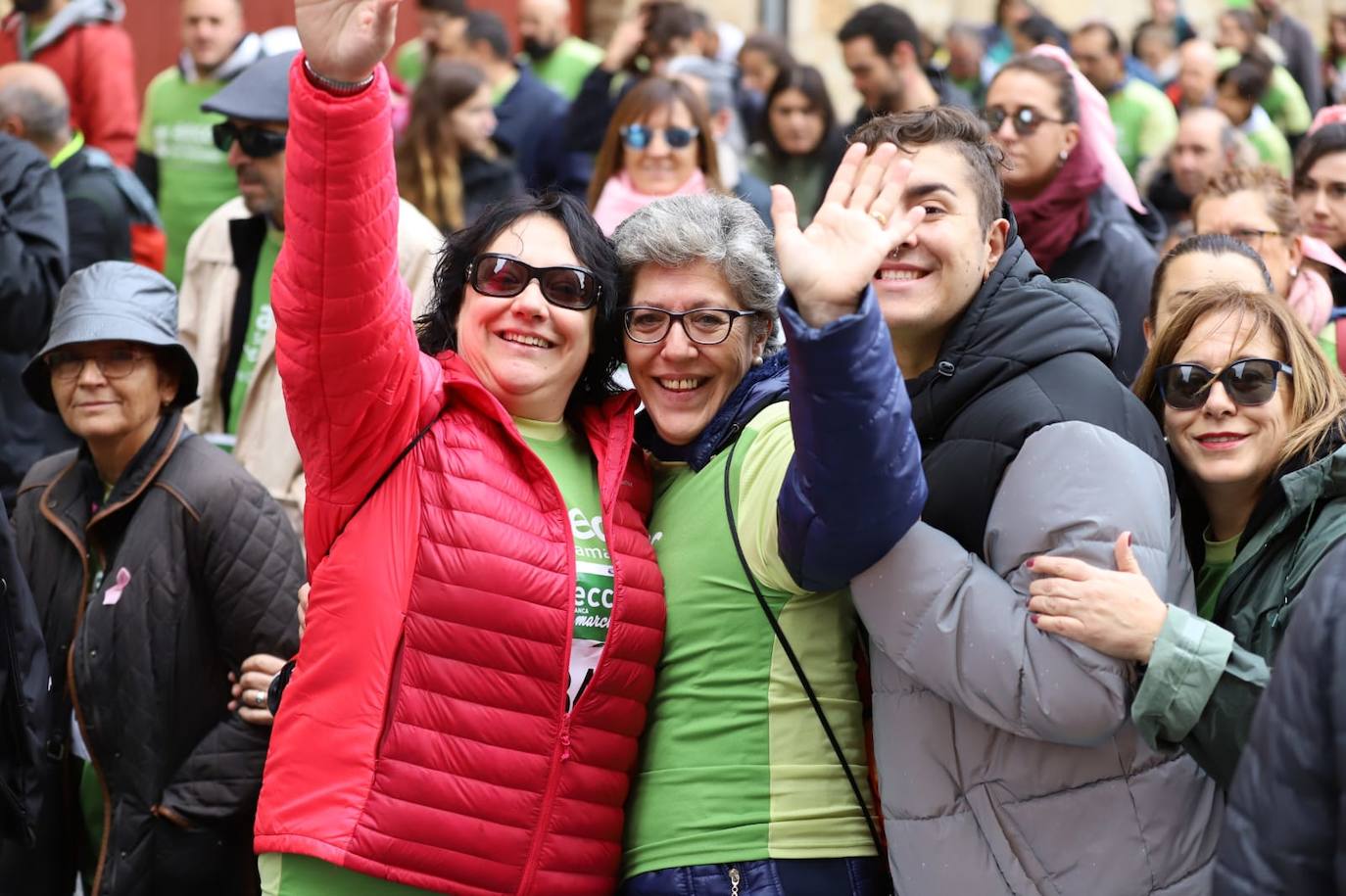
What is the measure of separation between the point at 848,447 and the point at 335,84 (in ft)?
3.17

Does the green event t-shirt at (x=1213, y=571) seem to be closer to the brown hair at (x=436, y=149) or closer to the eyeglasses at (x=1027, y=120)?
the eyeglasses at (x=1027, y=120)

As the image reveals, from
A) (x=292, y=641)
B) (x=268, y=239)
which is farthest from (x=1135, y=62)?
(x=292, y=641)

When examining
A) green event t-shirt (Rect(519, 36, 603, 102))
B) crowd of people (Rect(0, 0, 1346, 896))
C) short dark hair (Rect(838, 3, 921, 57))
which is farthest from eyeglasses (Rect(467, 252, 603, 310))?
green event t-shirt (Rect(519, 36, 603, 102))

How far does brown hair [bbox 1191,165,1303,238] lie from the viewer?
16.8 ft

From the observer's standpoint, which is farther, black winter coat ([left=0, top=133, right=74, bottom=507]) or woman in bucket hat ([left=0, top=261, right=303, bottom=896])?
black winter coat ([left=0, top=133, right=74, bottom=507])

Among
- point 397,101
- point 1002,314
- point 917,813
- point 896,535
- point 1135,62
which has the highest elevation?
point 1002,314

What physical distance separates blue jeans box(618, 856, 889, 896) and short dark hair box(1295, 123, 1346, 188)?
3.66 m

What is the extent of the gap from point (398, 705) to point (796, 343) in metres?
0.91

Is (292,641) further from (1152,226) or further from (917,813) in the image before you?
(1152,226)

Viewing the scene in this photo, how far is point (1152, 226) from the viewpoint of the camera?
6570mm

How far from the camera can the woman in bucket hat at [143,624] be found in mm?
4020

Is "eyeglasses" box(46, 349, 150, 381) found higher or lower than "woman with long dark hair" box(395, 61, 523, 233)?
higher

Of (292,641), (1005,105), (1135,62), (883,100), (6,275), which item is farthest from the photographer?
→ (1135,62)

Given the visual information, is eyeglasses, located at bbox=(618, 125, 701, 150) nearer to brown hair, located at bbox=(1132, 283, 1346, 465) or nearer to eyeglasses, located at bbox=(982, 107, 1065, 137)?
eyeglasses, located at bbox=(982, 107, 1065, 137)
